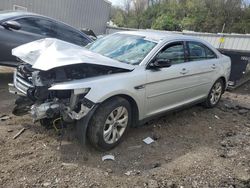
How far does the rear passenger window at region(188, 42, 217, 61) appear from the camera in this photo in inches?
215

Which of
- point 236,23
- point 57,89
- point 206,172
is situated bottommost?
point 206,172

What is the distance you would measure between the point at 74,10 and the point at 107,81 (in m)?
14.3

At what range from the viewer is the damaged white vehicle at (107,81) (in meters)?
3.61

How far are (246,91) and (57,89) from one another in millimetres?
6938

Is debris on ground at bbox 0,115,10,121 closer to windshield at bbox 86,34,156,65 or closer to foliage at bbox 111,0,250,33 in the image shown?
windshield at bbox 86,34,156,65

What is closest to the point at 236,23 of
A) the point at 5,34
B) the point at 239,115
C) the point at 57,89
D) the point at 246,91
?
the point at 246,91

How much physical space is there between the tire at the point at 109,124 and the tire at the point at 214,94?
2741 mm

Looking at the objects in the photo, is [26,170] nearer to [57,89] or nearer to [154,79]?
[57,89]

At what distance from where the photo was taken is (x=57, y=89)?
347 cm

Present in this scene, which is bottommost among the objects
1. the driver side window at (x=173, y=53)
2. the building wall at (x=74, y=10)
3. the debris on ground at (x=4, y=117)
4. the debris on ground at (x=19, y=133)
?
the debris on ground at (x=19, y=133)

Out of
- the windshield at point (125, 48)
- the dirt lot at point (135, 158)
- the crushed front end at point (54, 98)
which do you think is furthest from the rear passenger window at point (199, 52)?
the crushed front end at point (54, 98)

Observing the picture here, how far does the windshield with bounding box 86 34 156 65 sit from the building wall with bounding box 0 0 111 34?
10059 mm

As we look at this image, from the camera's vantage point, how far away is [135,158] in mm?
3947

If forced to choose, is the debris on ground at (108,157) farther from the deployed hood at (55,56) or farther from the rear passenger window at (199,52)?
the rear passenger window at (199,52)
